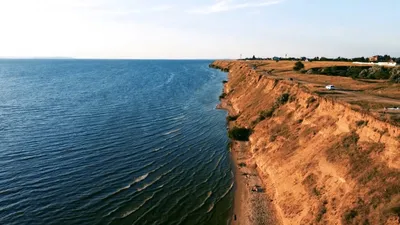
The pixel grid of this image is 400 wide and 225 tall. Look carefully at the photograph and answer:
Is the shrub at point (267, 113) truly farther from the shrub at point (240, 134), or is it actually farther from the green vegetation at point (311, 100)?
the green vegetation at point (311, 100)

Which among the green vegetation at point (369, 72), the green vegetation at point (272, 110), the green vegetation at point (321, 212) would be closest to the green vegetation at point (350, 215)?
the green vegetation at point (321, 212)

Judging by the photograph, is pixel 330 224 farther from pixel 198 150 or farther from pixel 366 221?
pixel 198 150

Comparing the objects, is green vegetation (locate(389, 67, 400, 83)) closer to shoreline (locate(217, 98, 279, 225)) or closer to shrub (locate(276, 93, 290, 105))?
shrub (locate(276, 93, 290, 105))

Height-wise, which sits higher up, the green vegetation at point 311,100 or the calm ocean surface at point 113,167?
the green vegetation at point 311,100

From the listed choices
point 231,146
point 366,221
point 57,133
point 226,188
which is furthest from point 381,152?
point 57,133

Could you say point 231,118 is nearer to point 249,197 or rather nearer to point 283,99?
point 283,99

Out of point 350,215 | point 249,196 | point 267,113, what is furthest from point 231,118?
point 350,215
